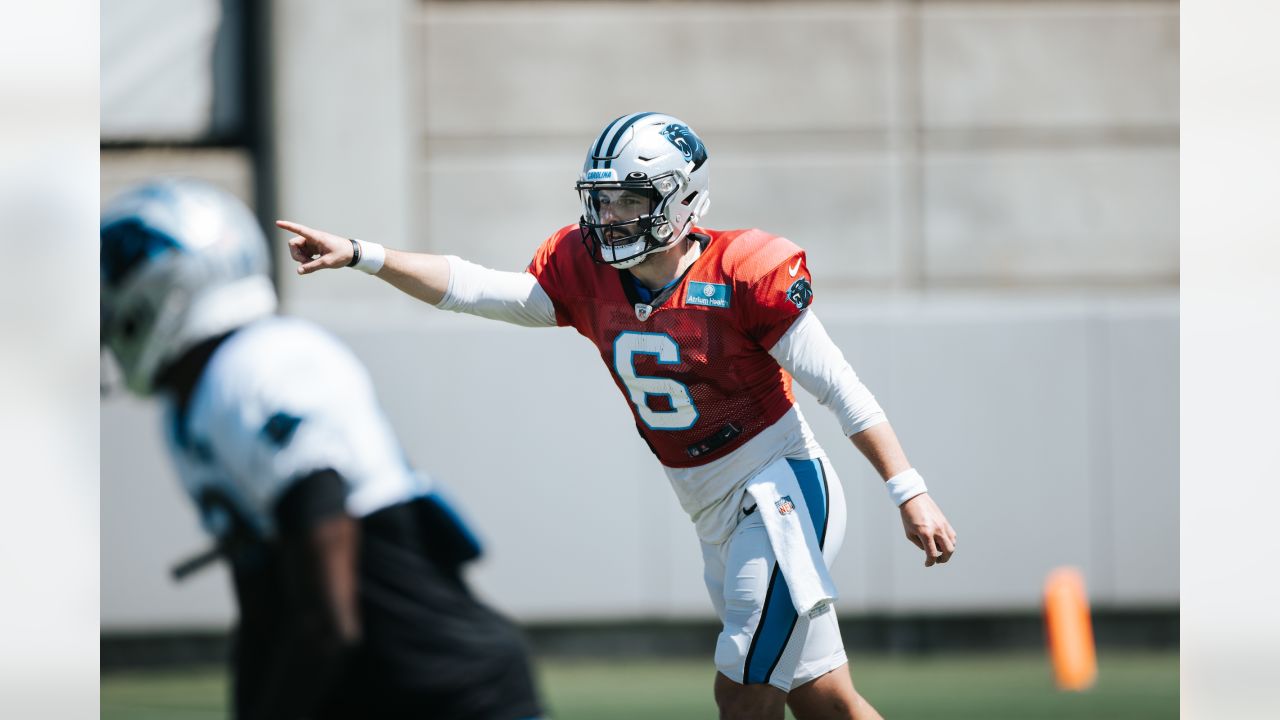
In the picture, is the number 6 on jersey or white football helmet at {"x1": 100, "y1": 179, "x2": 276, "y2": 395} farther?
the number 6 on jersey

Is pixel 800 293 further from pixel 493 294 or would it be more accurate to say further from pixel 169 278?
pixel 169 278

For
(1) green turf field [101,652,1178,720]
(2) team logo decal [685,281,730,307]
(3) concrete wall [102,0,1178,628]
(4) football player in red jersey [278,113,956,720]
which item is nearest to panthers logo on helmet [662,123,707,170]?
(4) football player in red jersey [278,113,956,720]

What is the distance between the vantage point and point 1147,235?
757 centimetres

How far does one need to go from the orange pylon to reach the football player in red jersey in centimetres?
313

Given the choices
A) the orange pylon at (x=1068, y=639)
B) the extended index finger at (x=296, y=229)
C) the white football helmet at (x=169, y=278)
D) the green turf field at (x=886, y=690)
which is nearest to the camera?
the white football helmet at (x=169, y=278)

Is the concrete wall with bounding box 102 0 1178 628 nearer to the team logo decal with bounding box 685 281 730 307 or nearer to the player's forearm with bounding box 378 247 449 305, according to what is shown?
the player's forearm with bounding box 378 247 449 305

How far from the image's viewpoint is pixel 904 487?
11.3 ft

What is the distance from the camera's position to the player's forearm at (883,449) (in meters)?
3.47

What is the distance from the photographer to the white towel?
3477 millimetres

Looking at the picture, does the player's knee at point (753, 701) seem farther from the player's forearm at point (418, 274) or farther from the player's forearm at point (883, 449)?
the player's forearm at point (418, 274)

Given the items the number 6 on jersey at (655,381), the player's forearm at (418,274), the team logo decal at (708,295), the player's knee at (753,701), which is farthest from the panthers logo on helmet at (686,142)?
the player's knee at (753,701)

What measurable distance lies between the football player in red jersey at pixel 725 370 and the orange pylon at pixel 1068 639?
123 inches
